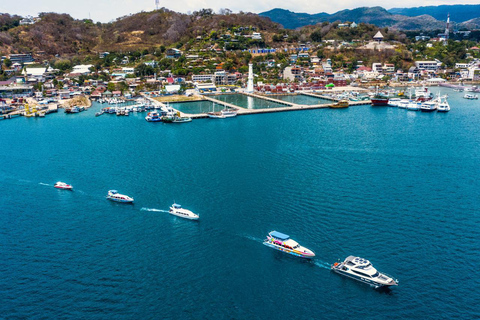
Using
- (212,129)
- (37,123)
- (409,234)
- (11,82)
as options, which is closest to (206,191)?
(409,234)

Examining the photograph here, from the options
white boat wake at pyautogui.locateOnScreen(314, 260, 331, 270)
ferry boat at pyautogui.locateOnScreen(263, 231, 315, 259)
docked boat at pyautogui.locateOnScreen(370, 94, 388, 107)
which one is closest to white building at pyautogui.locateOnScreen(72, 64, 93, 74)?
docked boat at pyautogui.locateOnScreen(370, 94, 388, 107)

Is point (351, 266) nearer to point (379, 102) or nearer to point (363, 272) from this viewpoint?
point (363, 272)

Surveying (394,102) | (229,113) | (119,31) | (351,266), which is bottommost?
(351,266)

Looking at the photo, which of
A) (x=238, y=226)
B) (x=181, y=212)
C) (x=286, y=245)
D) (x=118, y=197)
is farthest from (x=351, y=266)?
(x=118, y=197)

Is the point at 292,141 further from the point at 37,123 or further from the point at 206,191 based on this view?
the point at 37,123

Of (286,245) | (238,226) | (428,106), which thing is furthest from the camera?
(428,106)

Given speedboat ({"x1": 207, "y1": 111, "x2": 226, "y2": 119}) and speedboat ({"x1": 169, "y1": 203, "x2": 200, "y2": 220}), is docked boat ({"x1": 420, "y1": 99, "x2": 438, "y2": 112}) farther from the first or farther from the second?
speedboat ({"x1": 169, "y1": 203, "x2": 200, "y2": 220})

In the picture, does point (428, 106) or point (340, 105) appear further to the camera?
point (340, 105)
